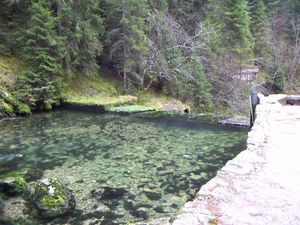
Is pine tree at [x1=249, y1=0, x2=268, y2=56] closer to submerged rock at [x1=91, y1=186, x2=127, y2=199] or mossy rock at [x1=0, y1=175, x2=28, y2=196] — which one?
submerged rock at [x1=91, y1=186, x2=127, y2=199]

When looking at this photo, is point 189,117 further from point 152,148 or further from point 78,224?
Answer: point 78,224

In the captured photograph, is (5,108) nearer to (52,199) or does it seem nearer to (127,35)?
(127,35)

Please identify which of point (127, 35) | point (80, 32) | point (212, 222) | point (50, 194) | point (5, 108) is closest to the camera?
point (212, 222)

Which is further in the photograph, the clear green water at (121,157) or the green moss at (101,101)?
the green moss at (101,101)

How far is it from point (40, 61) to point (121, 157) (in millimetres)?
7941

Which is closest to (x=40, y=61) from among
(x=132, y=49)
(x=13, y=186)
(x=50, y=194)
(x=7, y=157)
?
(x=132, y=49)

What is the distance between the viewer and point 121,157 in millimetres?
9242

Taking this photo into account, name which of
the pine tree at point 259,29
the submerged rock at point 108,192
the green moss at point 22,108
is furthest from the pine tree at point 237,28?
the submerged rock at point 108,192

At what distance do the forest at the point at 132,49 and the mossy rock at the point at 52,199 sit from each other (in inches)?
315

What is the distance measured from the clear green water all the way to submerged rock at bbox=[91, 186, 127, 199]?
53 mm

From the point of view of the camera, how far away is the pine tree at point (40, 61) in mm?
14836

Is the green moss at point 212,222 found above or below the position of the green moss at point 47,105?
above

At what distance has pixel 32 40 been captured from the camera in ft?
48.9

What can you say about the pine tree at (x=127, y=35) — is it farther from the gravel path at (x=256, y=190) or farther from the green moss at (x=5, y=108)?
the gravel path at (x=256, y=190)
